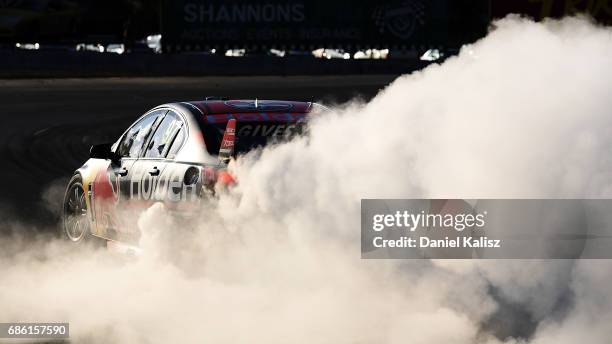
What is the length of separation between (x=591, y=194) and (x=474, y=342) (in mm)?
1119

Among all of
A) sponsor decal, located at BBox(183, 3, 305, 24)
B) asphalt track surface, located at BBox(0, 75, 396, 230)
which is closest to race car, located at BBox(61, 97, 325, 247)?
asphalt track surface, located at BBox(0, 75, 396, 230)

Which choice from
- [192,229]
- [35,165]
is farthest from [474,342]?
[35,165]

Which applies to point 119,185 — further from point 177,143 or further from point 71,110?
point 71,110

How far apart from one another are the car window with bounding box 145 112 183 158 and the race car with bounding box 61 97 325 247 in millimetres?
10

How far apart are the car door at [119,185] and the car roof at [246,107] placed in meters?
0.56

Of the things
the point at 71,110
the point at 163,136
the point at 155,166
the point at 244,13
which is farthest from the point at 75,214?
the point at 244,13

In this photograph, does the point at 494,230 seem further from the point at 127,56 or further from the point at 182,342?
the point at 127,56

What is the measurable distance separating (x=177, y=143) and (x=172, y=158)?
0.13 m

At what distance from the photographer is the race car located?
378 inches

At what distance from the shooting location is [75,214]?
12156mm

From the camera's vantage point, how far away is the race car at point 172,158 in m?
9.61

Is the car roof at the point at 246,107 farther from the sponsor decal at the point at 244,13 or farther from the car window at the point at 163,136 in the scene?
the sponsor decal at the point at 244,13

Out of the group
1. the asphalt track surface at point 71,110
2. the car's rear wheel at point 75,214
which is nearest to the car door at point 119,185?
the car's rear wheel at point 75,214

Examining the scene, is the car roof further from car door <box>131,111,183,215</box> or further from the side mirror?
the side mirror
